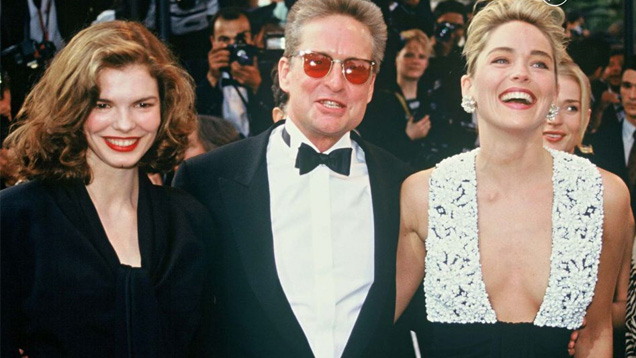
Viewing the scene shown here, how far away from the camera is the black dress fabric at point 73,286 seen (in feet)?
7.24

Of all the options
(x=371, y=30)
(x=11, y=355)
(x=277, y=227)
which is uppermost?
(x=371, y=30)

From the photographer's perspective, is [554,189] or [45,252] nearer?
[45,252]

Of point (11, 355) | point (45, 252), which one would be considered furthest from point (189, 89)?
point (11, 355)

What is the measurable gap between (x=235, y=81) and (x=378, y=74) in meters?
0.90

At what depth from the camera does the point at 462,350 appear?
2633mm

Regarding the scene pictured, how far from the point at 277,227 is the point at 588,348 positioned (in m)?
1.18

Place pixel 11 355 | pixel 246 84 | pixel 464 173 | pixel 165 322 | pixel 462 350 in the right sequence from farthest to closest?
pixel 246 84, pixel 464 173, pixel 462 350, pixel 165 322, pixel 11 355

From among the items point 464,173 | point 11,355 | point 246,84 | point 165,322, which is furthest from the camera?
point 246,84

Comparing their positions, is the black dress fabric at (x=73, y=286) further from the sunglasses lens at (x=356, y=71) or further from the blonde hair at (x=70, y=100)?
the sunglasses lens at (x=356, y=71)

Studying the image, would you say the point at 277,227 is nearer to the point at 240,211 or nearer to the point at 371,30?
the point at 240,211

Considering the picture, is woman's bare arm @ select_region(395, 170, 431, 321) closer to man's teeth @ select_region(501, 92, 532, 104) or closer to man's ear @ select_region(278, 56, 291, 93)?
man's teeth @ select_region(501, 92, 532, 104)

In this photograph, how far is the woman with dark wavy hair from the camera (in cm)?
222

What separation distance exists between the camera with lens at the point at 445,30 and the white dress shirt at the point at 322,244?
7.72 ft

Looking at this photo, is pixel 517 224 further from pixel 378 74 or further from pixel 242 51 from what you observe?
pixel 242 51
